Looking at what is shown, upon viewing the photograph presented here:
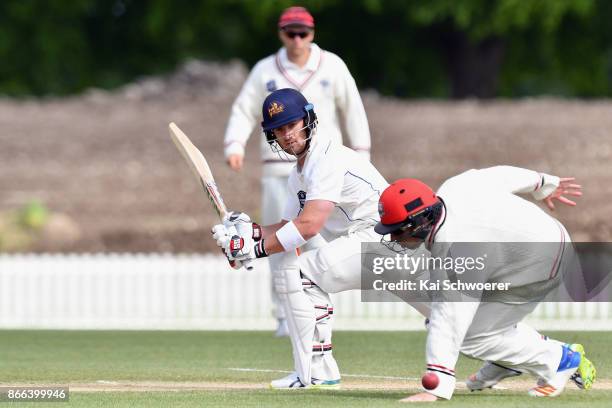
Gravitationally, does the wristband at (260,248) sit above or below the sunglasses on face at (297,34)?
below

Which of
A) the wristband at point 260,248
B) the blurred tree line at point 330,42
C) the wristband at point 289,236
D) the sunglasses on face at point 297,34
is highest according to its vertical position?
the blurred tree line at point 330,42

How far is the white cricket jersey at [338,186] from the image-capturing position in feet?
24.2

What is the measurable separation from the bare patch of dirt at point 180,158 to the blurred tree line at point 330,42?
251cm

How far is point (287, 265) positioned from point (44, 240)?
12481mm

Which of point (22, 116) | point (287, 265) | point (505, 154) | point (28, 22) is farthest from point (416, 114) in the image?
point (287, 265)

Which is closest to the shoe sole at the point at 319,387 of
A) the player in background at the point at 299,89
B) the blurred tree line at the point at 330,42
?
the player in background at the point at 299,89

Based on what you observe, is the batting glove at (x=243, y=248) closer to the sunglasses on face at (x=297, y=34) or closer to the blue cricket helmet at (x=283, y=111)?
the blue cricket helmet at (x=283, y=111)

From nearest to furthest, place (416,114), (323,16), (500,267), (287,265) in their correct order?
(500,267), (287,265), (416,114), (323,16)

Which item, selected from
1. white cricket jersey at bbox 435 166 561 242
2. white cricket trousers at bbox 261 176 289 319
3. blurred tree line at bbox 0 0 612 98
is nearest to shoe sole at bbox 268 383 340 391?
white cricket jersey at bbox 435 166 561 242

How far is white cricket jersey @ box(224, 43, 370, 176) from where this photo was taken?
33.4 ft

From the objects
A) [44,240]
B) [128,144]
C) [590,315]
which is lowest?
[590,315]

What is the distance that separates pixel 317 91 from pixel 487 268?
3602 mm

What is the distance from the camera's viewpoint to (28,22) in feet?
94.2

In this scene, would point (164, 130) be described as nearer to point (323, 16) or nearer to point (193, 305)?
point (323, 16)
